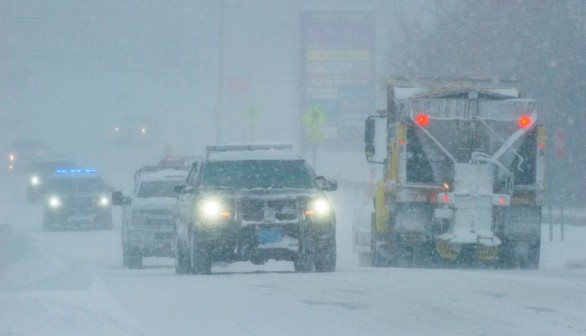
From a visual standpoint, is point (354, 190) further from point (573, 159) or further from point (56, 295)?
point (56, 295)

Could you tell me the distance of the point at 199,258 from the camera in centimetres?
1552

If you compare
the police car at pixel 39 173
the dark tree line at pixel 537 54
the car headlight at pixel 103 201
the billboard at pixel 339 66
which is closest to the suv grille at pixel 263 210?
the car headlight at pixel 103 201

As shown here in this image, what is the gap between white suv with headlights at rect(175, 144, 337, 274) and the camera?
15.1m

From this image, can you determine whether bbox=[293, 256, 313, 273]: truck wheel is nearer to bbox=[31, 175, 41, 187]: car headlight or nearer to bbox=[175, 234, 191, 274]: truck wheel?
bbox=[175, 234, 191, 274]: truck wheel

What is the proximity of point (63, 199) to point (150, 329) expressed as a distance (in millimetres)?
21845

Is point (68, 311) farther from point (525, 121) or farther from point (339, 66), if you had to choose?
point (339, 66)

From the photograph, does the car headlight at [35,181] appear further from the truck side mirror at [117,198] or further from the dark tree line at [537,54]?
the truck side mirror at [117,198]

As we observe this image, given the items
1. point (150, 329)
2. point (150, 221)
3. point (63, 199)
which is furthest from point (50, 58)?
point (150, 329)

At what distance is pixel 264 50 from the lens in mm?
83438

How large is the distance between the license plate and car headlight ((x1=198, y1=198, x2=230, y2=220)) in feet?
1.64

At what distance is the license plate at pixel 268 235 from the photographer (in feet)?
49.4

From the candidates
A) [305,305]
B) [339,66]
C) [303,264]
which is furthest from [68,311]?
[339,66]

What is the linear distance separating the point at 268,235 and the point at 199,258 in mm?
1111

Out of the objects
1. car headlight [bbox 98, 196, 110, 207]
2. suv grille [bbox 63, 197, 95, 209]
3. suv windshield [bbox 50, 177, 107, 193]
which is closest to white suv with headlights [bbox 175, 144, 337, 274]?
car headlight [bbox 98, 196, 110, 207]
